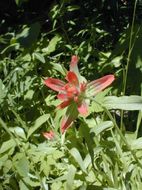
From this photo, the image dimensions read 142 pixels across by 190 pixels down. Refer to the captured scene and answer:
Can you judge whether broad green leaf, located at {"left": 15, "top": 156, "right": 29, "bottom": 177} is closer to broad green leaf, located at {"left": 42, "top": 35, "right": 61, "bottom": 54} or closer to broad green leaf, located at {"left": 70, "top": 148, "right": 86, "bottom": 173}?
broad green leaf, located at {"left": 70, "top": 148, "right": 86, "bottom": 173}

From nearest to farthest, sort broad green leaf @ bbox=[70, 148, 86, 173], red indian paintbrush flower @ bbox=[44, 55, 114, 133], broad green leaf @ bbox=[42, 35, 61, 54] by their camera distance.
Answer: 1. red indian paintbrush flower @ bbox=[44, 55, 114, 133]
2. broad green leaf @ bbox=[70, 148, 86, 173]
3. broad green leaf @ bbox=[42, 35, 61, 54]

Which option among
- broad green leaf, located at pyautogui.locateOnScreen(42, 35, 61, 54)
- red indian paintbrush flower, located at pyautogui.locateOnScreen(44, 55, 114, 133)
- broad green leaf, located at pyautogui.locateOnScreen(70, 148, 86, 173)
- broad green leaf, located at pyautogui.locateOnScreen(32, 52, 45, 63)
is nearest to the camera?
red indian paintbrush flower, located at pyautogui.locateOnScreen(44, 55, 114, 133)

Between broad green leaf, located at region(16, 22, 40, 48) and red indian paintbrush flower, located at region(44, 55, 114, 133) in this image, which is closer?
red indian paintbrush flower, located at region(44, 55, 114, 133)

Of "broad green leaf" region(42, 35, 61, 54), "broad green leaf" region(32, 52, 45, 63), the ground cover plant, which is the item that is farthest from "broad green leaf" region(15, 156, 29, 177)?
"broad green leaf" region(42, 35, 61, 54)

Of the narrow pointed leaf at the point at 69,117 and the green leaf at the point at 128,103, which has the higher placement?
the narrow pointed leaf at the point at 69,117

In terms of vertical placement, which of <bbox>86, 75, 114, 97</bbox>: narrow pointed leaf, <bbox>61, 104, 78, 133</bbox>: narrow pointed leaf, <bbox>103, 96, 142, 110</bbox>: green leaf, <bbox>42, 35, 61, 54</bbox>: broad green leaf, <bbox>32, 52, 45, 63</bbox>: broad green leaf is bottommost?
<bbox>42, 35, 61, 54</bbox>: broad green leaf

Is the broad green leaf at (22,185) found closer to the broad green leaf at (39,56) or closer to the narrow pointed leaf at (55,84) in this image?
the narrow pointed leaf at (55,84)

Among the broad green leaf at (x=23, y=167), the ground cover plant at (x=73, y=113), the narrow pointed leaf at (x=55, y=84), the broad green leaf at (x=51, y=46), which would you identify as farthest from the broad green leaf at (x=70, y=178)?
the broad green leaf at (x=51, y=46)

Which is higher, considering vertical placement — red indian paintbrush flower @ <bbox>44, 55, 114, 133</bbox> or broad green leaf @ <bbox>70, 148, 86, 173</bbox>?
red indian paintbrush flower @ <bbox>44, 55, 114, 133</bbox>
